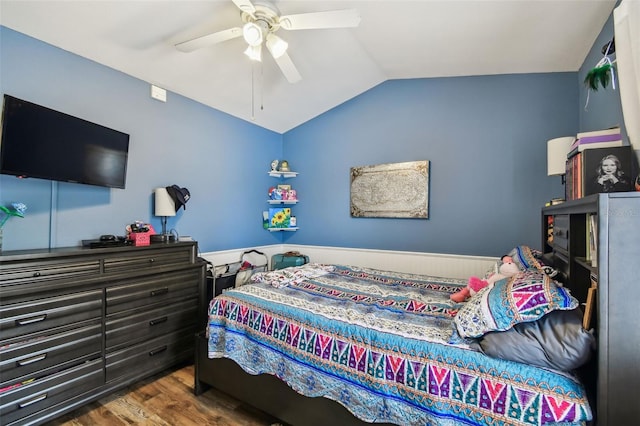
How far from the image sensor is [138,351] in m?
2.22

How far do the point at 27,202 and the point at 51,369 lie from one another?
1.14 meters

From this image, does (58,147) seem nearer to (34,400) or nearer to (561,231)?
(34,400)

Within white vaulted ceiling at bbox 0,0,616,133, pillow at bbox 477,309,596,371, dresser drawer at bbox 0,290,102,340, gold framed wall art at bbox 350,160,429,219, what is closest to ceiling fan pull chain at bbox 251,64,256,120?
white vaulted ceiling at bbox 0,0,616,133

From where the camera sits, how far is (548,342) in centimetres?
112

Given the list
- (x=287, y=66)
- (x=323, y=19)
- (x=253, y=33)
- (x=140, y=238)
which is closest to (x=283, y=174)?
(x=287, y=66)

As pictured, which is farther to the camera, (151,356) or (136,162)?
(136,162)

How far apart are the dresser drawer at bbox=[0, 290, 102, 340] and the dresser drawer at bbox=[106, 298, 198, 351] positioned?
0.17 m

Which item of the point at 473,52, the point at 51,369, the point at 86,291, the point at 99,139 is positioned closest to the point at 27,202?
the point at 99,139

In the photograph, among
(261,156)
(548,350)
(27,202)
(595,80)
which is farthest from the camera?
(261,156)

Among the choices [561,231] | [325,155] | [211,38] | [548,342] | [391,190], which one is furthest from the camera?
[325,155]

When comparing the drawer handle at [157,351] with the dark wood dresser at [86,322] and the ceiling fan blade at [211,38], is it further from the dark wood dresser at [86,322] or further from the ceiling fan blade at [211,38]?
the ceiling fan blade at [211,38]

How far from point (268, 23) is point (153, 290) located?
2.18m

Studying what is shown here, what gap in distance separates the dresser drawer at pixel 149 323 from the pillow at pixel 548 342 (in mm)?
2320

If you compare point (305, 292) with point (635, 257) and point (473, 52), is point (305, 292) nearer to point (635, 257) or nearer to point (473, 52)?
point (635, 257)
